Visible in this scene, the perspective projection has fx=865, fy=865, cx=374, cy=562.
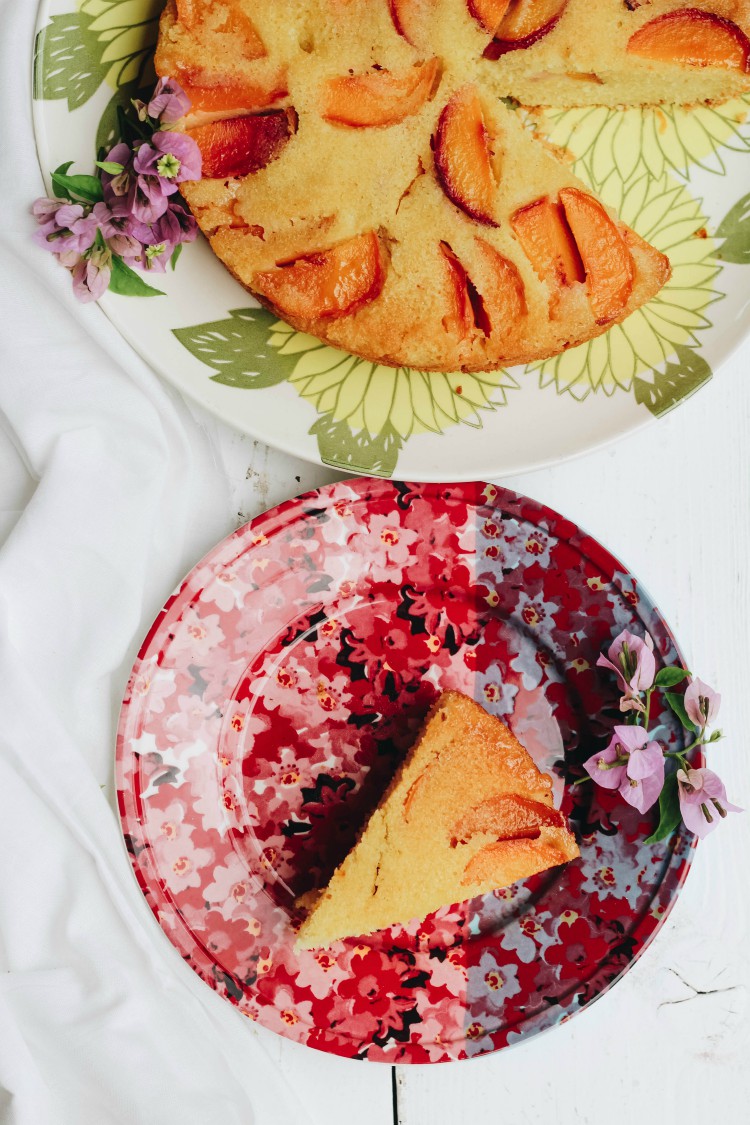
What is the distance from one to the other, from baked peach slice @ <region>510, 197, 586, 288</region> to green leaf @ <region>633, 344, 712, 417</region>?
0.87 ft

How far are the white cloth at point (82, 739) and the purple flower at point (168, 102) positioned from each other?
430 millimetres

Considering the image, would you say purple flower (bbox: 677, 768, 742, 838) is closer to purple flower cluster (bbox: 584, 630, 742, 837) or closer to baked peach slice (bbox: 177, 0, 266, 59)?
purple flower cluster (bbox: 584, 630, 742, 837)

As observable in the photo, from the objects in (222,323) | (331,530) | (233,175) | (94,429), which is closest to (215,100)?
(233,175)

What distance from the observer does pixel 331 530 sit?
5.63 feet

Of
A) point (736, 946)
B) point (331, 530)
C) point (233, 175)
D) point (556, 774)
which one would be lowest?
point (736, 946)

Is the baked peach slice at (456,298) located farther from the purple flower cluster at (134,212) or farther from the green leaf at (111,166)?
the green leaf at (111,166)

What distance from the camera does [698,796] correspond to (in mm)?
1708

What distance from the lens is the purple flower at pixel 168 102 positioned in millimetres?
1369

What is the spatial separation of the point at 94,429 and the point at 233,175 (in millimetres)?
550

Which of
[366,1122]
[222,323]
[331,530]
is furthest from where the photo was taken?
[366,1122]

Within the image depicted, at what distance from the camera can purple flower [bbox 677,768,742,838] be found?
1.70 meters

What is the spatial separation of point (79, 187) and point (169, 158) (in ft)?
0.67

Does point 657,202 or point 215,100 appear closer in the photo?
point 215,100

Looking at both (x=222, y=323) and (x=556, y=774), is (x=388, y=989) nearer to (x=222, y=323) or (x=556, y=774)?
(x=556, y=774)
